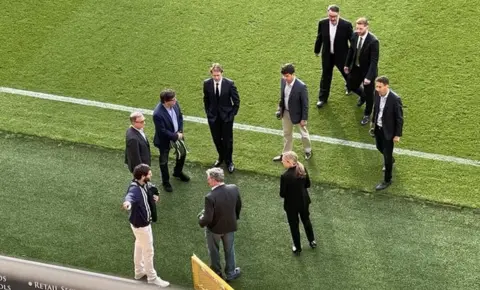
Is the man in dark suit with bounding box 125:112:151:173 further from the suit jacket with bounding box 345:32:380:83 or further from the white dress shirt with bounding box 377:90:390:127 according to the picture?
the suit jacket with bounding box 345:32:380:83

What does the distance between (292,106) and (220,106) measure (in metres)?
0.98

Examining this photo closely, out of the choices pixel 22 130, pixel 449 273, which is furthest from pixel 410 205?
pixel 22 130

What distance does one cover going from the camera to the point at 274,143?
Answer: 12883mm

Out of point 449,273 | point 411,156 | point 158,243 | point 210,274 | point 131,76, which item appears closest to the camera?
point 210,274

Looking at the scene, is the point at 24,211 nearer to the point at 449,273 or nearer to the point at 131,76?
the point at 131,76

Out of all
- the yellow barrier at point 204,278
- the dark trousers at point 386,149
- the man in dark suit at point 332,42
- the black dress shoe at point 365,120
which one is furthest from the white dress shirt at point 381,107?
the yellow barrier at point 204,278

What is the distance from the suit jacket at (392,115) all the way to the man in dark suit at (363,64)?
3.67ft

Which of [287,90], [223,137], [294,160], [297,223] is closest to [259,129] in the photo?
[223,137]

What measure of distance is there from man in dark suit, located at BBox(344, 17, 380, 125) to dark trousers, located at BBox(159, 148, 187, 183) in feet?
9.23

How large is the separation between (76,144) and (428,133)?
5.20m

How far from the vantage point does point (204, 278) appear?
998 centimetres

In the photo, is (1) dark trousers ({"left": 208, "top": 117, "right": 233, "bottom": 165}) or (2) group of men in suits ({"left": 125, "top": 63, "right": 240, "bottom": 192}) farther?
(1) dark trousers ({"left": 208, "top": 117, "right": 233, "bottom": 165})

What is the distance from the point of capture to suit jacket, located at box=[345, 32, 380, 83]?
12.3 m

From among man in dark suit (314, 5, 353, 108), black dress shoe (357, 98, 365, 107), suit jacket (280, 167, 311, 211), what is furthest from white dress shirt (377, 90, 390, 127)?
black dress shoe (357, 98, 365, 107)
